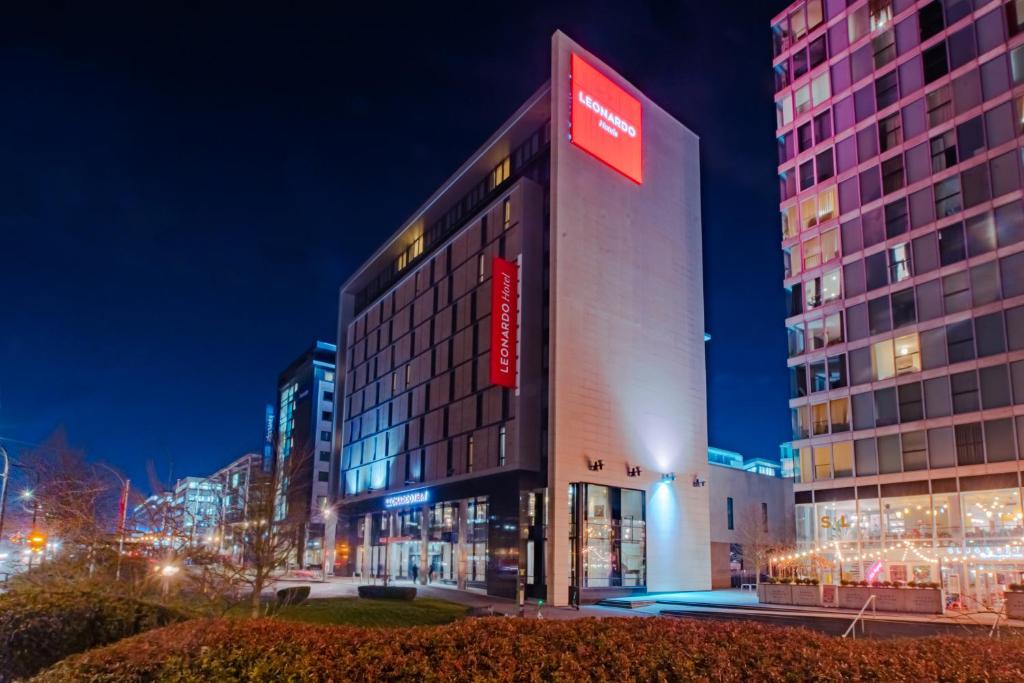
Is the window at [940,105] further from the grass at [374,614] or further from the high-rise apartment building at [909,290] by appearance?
the grass at [374,614]

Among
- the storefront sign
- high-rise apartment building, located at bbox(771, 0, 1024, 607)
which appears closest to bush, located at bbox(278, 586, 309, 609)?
high-rise apartment building, located at bbox(771, 0, 1024, 607)

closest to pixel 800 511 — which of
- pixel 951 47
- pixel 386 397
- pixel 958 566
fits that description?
pixel 958 566

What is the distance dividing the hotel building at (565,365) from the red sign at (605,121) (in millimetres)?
132

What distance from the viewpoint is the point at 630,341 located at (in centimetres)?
5431

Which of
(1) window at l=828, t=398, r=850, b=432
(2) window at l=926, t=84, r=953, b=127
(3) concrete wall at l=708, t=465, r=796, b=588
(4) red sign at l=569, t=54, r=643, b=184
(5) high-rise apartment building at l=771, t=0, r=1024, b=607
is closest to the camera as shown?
(5) high-rise apartment building at l=771, t=0, r=1024, b=607

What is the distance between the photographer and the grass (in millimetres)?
30406

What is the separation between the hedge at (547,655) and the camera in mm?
8312

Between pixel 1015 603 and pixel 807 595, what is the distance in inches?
370

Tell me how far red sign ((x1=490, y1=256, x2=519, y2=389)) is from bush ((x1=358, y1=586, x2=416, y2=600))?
48.6ft

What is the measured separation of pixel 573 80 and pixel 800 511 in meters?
31.1

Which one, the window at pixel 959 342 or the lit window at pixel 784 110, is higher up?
the lit window at pixel 784 110

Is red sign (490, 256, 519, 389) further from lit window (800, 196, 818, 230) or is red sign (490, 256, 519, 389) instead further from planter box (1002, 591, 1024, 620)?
planter box (1002, 591, 1024, 620)

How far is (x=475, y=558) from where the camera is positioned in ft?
186

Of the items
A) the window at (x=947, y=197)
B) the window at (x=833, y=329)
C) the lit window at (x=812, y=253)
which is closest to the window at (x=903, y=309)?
the window at (x=833, y=329)
